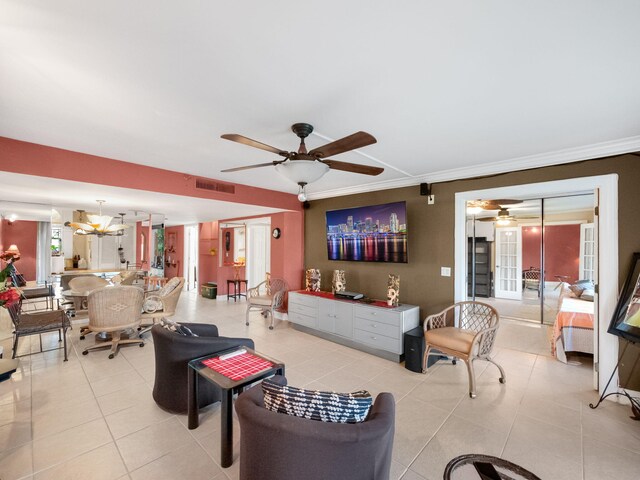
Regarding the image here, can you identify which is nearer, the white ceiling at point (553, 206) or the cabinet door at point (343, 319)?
the cabinet door at point (343, 319)

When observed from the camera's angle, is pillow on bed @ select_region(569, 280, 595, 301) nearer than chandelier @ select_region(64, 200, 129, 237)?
Yes

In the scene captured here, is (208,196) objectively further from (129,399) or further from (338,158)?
(129,399)

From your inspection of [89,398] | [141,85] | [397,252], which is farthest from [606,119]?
[89,398]

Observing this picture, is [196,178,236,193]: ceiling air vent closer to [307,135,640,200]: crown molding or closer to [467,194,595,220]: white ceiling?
[307,135,640,200]: crown molding

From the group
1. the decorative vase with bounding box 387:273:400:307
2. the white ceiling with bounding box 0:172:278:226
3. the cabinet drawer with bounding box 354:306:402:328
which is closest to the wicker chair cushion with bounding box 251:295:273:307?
the white ceiling with bounding box 0:172:278:226

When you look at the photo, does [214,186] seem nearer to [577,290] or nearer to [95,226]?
[95,226]

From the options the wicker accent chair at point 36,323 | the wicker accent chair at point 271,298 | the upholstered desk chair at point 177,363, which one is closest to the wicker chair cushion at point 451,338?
the upholstered desk chair at point 177,363

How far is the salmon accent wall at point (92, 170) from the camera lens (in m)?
2.58

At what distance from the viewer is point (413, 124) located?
7.56ft

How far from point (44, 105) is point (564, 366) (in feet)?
19.1

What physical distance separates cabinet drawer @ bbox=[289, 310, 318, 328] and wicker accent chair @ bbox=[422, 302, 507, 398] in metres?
1.85

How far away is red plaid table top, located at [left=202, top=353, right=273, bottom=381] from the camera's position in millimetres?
1990

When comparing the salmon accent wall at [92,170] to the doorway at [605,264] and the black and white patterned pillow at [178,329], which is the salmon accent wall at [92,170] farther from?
the doorway at [605,264]

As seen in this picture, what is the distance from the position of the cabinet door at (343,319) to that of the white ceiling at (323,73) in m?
2.41
